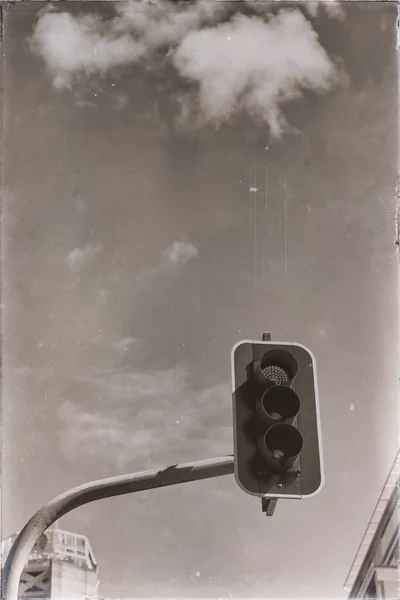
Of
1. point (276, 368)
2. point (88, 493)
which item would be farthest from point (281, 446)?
point (88, 493)

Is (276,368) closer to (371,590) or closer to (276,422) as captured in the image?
(276,422)

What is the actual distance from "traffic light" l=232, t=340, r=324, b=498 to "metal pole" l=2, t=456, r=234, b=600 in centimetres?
98

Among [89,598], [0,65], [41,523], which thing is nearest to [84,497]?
[41,523]

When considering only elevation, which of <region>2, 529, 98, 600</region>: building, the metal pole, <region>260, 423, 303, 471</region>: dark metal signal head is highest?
<region>260, 423, 303, 471</region>: dark metal signal head

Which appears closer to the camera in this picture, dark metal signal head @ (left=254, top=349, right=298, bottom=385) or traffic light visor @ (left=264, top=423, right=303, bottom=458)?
traffic light visor @ (left=264, top=423, right=303, bottom=458)

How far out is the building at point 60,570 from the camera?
1559 inches

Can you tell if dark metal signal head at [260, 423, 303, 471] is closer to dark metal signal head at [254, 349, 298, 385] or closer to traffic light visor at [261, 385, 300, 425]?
traffic light visor at [261, 385, 300, 425]

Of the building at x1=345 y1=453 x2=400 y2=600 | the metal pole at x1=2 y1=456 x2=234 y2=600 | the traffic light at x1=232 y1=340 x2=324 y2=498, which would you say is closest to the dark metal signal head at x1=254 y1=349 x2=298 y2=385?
the traffic light at x1=232 y1=340 x2=324 y2=498

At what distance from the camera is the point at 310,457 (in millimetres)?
3699

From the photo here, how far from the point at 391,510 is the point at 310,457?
22338 millimetres

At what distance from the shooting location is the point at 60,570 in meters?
40.3

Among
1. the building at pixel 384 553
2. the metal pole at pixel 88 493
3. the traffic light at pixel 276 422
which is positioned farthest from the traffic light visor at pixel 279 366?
the building at pixel 384 553

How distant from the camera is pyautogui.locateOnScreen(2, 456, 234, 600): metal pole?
153 inches

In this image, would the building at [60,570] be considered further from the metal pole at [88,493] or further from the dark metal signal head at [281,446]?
the dark metal signal head at [281,446]
